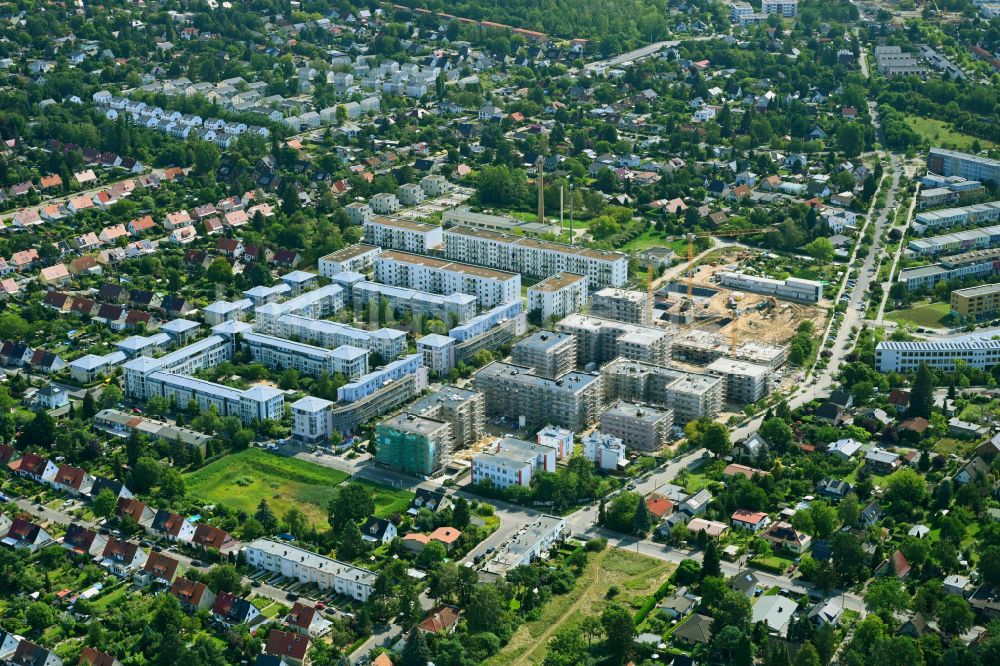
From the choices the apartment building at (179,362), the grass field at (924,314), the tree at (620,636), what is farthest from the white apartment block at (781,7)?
the tree at (620,636)

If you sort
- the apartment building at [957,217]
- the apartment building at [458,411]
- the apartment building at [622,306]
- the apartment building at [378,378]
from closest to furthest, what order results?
1. the apartment building at [458,411]
2. the apartment building at [378,378]
3. the apartment building at [622,306]
4. the apartment building at [957,217]

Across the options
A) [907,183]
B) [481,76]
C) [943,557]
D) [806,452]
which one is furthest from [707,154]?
[943,557]

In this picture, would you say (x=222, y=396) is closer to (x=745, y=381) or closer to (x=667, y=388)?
(x=667, y=388)

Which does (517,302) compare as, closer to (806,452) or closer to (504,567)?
(806,452)

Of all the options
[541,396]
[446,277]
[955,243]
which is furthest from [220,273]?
[955,243]

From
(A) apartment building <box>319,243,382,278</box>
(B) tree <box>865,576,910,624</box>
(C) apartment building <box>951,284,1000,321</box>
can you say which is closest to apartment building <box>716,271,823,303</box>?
(C) apartment building <box>951,284,1000,321</box>

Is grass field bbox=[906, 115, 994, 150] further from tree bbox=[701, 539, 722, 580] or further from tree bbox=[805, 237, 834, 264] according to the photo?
tree bbox=[701, 539, 722, 580]

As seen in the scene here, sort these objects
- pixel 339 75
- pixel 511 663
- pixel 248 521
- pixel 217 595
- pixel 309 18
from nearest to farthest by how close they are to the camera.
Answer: pixel 511 663 → pixel 217 595 → pixel 248 521 → pixel 339 75 → pixel 309 18

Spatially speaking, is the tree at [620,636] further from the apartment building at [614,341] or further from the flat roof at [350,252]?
the flat roof at [350,252]
